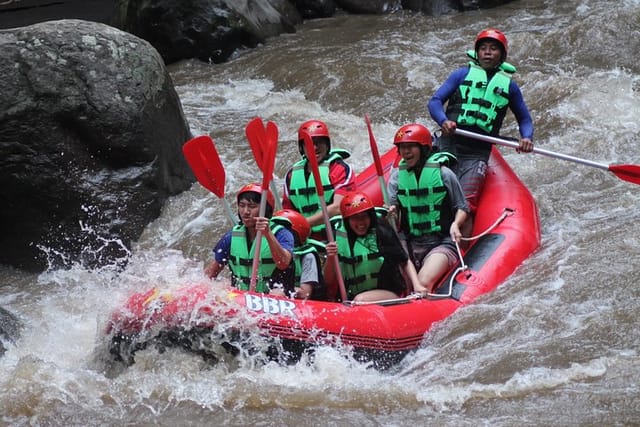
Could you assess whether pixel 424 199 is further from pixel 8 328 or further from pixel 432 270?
pixel 8 328

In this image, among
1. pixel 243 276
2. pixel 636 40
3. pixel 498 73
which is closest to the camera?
pixel 243 276

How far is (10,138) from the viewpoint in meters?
6.45

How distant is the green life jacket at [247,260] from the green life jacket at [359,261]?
0.36 metres

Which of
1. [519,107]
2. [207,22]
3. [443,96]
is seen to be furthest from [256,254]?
[207,22]

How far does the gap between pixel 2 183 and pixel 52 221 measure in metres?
0.43

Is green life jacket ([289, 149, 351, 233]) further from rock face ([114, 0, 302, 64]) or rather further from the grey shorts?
rock face ([114, 0, 302, 64])

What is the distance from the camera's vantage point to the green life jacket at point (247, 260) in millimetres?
4762

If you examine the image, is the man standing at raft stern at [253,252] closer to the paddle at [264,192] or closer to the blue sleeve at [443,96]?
the paddle at [264,192]

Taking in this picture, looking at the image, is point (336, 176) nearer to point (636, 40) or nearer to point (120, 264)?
point (120, 264)

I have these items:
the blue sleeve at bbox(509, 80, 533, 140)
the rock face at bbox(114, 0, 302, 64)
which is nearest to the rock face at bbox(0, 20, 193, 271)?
the blue sleeve at bbox(509, 80, 533, 140)

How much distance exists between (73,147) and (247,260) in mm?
2428

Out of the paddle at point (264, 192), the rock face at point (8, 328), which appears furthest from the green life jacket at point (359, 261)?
the rock face at point (8, 328)

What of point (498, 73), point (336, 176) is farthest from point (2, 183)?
point (498, 73)

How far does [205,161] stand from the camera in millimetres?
Answer: 5195
